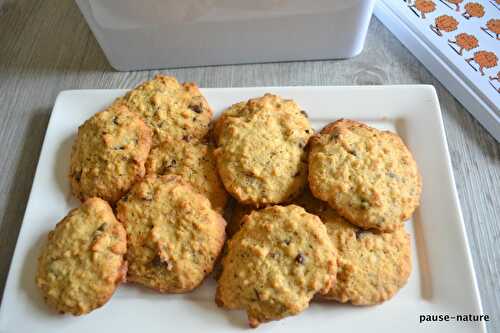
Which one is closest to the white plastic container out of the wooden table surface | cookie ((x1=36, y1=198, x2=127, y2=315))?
the wooden table surface

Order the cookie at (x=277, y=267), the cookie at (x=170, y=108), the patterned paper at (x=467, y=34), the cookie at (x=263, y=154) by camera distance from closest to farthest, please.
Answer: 1. the cookie at (x=277, y=267)
2. the cookie at (x=263, y=154)
3. the cookie at (x=170, y=108)
4. the patterned paper at (x=467, y=34)

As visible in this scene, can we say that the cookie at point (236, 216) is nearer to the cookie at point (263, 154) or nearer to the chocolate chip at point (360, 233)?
the cookie at point (263, 154)

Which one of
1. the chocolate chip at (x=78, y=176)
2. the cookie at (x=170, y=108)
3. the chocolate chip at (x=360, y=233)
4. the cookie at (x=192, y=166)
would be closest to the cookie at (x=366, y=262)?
the chocolate chip at (x=360, y=233)

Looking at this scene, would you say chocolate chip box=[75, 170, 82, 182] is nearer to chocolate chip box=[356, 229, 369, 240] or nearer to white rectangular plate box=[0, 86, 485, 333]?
→ white rectangular plate box=[0, 86, 485, 333]

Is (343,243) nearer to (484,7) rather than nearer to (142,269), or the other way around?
(142,269)

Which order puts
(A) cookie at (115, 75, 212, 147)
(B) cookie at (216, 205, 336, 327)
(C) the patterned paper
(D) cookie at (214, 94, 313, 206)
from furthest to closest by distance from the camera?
(C) the patterned paper < (A) cookie at (115, 75, 212, 147) < (D) cookie at (214, 94, 313, 206) < (B) cookie at (216, 205, 336, 327)

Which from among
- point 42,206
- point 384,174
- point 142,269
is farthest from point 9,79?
point 384,174
